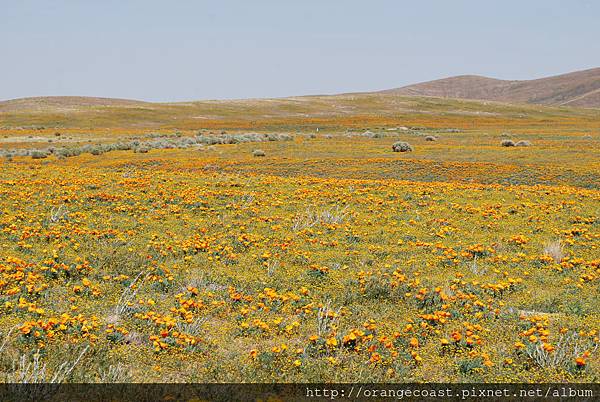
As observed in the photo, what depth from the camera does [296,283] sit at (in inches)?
393

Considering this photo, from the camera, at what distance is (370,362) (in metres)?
6.97

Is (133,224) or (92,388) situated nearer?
(92,388)

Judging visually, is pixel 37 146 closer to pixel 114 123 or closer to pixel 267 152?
pixel 267 152

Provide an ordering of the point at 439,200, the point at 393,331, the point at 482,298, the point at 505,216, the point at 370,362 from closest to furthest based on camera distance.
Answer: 1. the point at 370,362
2. the point at 393,331
3. the point at 482,298
4. the point at 505,216
5. the point at 439,200

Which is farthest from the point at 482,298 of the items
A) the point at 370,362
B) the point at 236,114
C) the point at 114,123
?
the point at 236,114

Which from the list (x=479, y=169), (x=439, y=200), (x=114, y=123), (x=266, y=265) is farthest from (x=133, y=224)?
(x=114, y=123)

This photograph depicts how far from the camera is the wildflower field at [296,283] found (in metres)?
6.90

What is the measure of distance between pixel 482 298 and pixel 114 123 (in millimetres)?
89596

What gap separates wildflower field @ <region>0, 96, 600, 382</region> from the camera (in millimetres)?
6902

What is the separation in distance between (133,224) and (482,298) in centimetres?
969

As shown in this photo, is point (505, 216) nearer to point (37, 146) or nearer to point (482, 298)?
point (482, 298)

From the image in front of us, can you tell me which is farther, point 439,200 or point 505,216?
point 439,200

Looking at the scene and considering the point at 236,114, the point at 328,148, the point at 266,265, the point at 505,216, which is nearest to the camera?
the point at 266,265

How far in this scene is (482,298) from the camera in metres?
9.30
